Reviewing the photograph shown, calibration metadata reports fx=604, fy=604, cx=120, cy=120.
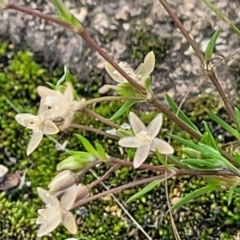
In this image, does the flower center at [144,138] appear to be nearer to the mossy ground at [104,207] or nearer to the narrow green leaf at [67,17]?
the narrow green leaf at [67,17]

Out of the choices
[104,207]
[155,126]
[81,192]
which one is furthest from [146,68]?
[104,207]

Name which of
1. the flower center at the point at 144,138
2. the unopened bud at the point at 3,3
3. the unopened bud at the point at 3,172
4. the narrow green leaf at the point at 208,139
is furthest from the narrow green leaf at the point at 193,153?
the unopened bud at the point at 3,172

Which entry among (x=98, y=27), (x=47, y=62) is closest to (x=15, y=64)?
(x=47, y=62)

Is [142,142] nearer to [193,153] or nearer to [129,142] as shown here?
[129,142]

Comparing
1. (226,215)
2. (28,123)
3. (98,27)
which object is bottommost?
(226,215)

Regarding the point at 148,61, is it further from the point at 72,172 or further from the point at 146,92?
the point at 72,172
